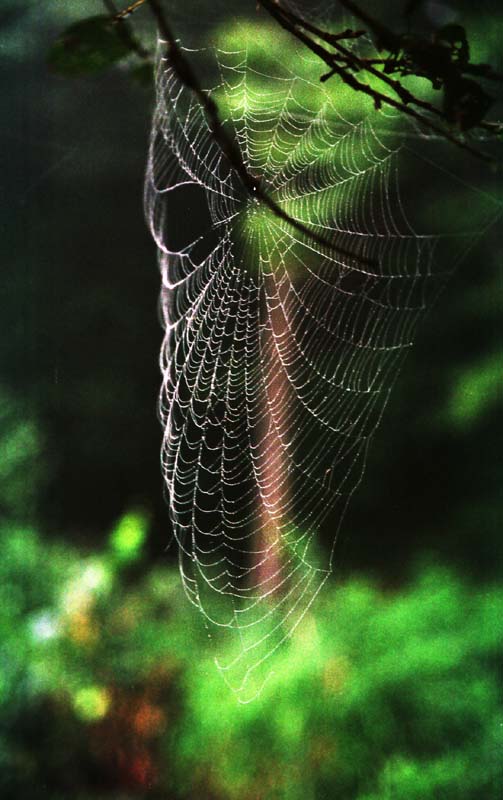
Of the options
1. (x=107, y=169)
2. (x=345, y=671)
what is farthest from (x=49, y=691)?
(x=107, y=169)

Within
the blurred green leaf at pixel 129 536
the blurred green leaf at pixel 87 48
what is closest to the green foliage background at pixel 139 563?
the blurred green leaf at pixel 129 536

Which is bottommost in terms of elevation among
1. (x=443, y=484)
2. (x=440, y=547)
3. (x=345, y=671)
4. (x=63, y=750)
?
(x=63, y=750)

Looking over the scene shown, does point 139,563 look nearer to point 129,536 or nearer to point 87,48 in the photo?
point 129,536

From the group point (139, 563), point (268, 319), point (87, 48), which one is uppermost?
point (87, 48)

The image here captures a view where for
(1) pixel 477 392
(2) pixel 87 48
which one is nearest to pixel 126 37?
(2) pixel 87 48

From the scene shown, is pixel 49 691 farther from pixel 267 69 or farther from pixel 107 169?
pixel 267 69

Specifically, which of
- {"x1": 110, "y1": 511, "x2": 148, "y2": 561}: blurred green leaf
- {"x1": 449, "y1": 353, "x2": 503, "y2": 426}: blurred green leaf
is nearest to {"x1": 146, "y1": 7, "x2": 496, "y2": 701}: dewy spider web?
{"x1": 110, "y1": 511, "x2": 148, "y2": 561}: blurred green leaf

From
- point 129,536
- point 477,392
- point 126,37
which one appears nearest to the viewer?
point 126,37
